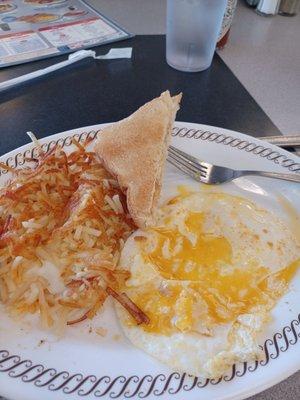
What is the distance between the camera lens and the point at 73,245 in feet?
3.36

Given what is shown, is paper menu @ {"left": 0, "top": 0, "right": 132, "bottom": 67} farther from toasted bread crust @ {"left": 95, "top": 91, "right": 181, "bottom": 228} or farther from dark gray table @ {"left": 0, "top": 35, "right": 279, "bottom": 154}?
toasted bread crust @ {"left": 95, "top": 91, "right": 181, "bottom": 228}

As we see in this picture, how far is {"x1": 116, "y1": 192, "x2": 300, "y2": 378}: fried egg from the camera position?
0.79m

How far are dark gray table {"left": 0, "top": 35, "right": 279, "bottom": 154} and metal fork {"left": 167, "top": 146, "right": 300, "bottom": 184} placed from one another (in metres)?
0.43

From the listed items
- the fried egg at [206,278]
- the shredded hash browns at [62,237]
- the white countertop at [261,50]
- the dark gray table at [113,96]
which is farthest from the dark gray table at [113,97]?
the fried egg at [206,278]

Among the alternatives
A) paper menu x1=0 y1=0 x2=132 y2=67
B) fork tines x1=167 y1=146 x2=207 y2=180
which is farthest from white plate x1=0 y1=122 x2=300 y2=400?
paper menu x1=0 y1=0 x2=132 y2=67

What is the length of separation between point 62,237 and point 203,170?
0.52 metres

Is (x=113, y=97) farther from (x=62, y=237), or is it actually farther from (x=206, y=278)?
(x=206, y=278)

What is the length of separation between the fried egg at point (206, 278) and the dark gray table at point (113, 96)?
64 cm

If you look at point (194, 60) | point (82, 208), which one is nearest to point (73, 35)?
point (194, 60)

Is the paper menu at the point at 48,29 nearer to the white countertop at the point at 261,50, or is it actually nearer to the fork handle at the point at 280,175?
the white countertop at the point at 261,50

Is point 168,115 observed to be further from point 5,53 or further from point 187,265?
point 5,53

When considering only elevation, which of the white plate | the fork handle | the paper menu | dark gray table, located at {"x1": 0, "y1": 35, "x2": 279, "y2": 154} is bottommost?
the white plate

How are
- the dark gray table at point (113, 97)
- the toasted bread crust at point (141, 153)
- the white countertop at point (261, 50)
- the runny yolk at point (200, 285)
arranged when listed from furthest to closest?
the white countertop at point (261, 50) < the dark gray table at point (113, 97) < the toasted bread crust at point (141, 153) < the runny yolk at point (200, 285)

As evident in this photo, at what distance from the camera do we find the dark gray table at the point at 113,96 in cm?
162
